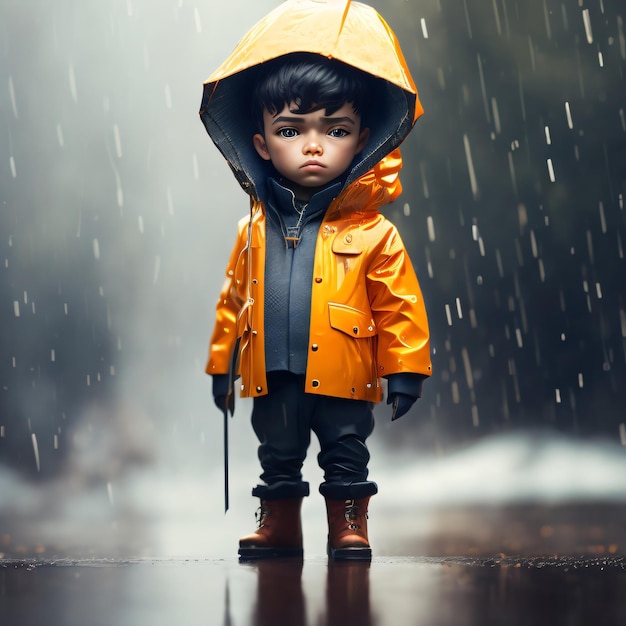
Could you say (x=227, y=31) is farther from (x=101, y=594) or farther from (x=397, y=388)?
(x=101, y=594)

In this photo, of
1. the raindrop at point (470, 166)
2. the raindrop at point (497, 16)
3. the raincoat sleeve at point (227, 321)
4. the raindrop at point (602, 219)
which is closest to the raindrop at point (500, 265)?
the raindrop at point (470, 166)

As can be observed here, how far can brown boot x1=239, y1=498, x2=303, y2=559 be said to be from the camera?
2164 millimetres

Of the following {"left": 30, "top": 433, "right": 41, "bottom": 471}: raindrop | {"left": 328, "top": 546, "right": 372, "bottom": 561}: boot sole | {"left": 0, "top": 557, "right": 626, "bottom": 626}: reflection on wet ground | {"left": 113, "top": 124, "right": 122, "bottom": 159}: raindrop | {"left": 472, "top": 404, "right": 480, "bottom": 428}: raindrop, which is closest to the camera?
{"left": 0, "top": 557, "right": 626, "bottom": 626}: reflection on wet ground

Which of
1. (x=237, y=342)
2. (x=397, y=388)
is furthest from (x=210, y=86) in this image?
(x=397, y=388)

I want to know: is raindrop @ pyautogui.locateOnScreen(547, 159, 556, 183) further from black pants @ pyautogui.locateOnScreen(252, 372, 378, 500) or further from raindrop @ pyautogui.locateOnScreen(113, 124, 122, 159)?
black pants @ pyautogui.locateOnScreen(252, 372, 378, 500)

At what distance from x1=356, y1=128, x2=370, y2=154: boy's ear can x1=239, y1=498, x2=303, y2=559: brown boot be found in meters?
0.78

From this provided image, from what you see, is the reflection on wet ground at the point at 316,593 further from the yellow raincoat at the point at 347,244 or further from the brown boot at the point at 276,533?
the yellow raincoat at the point at 347,244

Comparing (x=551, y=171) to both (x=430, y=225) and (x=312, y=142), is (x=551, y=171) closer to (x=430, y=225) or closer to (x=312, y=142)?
(x=430, y=225)

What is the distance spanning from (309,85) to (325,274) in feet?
1.29

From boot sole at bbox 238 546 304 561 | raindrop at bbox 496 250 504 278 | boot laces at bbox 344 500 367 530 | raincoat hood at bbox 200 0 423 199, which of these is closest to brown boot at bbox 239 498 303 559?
boot sole at bbox 238 546 304 561

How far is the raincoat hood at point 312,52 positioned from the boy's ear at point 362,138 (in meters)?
0.01

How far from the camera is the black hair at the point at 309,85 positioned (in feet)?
7.04

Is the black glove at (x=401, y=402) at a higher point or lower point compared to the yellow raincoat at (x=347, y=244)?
lower

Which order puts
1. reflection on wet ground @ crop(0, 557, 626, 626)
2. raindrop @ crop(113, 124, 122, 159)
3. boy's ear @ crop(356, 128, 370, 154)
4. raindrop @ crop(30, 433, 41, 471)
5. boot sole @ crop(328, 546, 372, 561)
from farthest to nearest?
1. raindrop @ crop(113, 124, 122, 159)
2. raindrop @ crop(30, 433, 41, 471)
3. boy's ear @ crop(356, 128, 370, 154)
4. boot sole @ crop(328, 546, 372, 561)
5. reflection on wet ground @ crop(0, 557, 626, 626)
